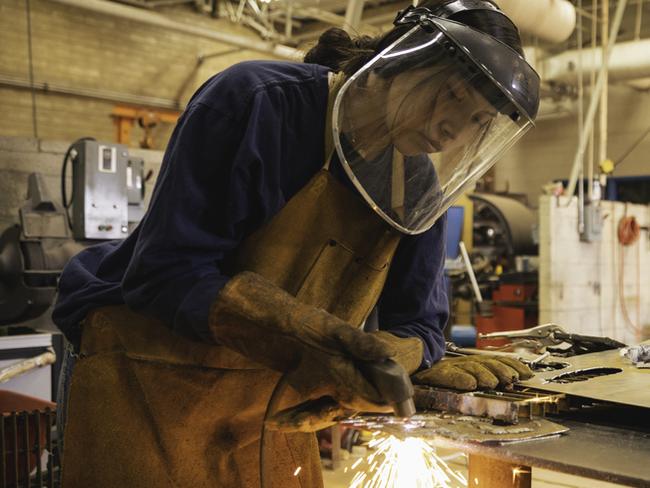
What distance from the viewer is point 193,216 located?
1369 millimetres

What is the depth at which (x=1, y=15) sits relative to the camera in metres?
9.35

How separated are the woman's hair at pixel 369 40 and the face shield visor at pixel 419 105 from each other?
0.14ft

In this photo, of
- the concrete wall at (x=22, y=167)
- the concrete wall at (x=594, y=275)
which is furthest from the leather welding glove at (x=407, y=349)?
the concrete wall at (x=594, y=275)

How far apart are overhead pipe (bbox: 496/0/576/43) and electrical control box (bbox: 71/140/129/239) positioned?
324 cm

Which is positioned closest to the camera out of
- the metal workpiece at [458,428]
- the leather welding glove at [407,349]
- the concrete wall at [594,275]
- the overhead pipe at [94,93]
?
the metal workpiece at [458,428]

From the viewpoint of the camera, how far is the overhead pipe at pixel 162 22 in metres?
8.59

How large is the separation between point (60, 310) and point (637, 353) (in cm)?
155

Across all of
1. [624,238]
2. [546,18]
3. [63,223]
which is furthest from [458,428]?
[624,238]

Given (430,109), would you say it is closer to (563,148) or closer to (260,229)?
(260,229)

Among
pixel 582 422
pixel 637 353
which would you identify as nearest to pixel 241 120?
pixel 582 422

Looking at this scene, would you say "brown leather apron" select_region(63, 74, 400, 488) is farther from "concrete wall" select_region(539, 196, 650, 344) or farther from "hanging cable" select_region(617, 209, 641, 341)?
"hanging cable" select_region(617, 209, 641, 341)

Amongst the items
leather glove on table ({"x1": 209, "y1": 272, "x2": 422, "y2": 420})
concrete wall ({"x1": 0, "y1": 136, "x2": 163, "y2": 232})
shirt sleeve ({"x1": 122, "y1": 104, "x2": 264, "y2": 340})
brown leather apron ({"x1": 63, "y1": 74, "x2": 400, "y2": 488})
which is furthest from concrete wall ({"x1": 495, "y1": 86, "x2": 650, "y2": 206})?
leather glove on table ({"x1": 209, "y1": 272, "x2": 422, "y2": 420})

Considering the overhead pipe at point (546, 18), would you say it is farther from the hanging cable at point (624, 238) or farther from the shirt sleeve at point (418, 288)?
the shirt sleeve at point (418, 288)

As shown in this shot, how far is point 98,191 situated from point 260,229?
4.16 m
